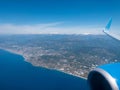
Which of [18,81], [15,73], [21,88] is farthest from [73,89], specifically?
[15,73]

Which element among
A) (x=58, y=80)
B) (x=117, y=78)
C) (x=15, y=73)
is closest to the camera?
(x=117, y=78)

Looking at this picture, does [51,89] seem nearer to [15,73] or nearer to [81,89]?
[81,89]

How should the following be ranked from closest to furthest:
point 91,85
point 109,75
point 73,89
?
point 109,75
point 91,85
point 73,89

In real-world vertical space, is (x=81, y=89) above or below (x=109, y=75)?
below

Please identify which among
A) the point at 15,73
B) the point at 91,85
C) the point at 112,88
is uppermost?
the point at 112,88

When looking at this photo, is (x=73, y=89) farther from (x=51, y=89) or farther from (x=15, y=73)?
(x=15, y=73)

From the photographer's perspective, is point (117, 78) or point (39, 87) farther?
point (39, 87)

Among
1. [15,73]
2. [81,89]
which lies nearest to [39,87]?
[81,89]
